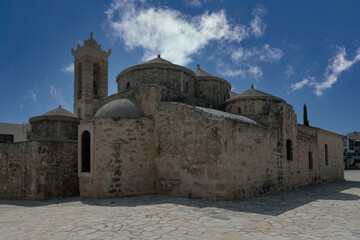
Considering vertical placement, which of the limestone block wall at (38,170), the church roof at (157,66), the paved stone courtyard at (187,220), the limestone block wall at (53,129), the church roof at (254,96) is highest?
the church roof at (157,66)

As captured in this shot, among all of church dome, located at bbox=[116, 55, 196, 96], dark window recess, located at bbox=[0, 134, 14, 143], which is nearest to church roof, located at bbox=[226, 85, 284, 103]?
church dome, located at bbox=[116, 55, 196, 96]

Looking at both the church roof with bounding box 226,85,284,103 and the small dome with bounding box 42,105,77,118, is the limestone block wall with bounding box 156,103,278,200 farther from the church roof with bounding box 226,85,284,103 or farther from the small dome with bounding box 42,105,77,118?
the small dome with bounding box 42,105,77,118

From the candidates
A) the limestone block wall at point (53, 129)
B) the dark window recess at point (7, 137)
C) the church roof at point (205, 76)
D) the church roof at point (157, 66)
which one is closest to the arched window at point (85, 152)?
the church roof at point (157, 66)

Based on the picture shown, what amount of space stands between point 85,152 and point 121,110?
1.89 m

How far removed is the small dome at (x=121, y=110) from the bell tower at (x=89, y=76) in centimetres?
1351

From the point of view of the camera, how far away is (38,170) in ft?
30.9

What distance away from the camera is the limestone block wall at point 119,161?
8.81 metres

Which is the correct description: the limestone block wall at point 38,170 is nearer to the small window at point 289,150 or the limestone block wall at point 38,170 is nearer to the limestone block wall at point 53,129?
the limestone block wall at point 53,129

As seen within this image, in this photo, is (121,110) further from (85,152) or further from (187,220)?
(187,220)

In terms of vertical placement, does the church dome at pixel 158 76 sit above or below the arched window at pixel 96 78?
below

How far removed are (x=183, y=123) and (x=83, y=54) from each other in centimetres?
1773

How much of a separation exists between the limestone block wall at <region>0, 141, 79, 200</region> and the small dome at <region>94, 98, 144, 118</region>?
2.05 m

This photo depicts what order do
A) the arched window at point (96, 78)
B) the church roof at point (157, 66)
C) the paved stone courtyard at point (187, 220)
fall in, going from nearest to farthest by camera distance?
1. the paved stone courtyard at point (187, 220)
2. the church roof at point (157, 66)
3. the arched window at point (96, 78)

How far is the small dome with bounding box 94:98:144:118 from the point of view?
31.0ft
